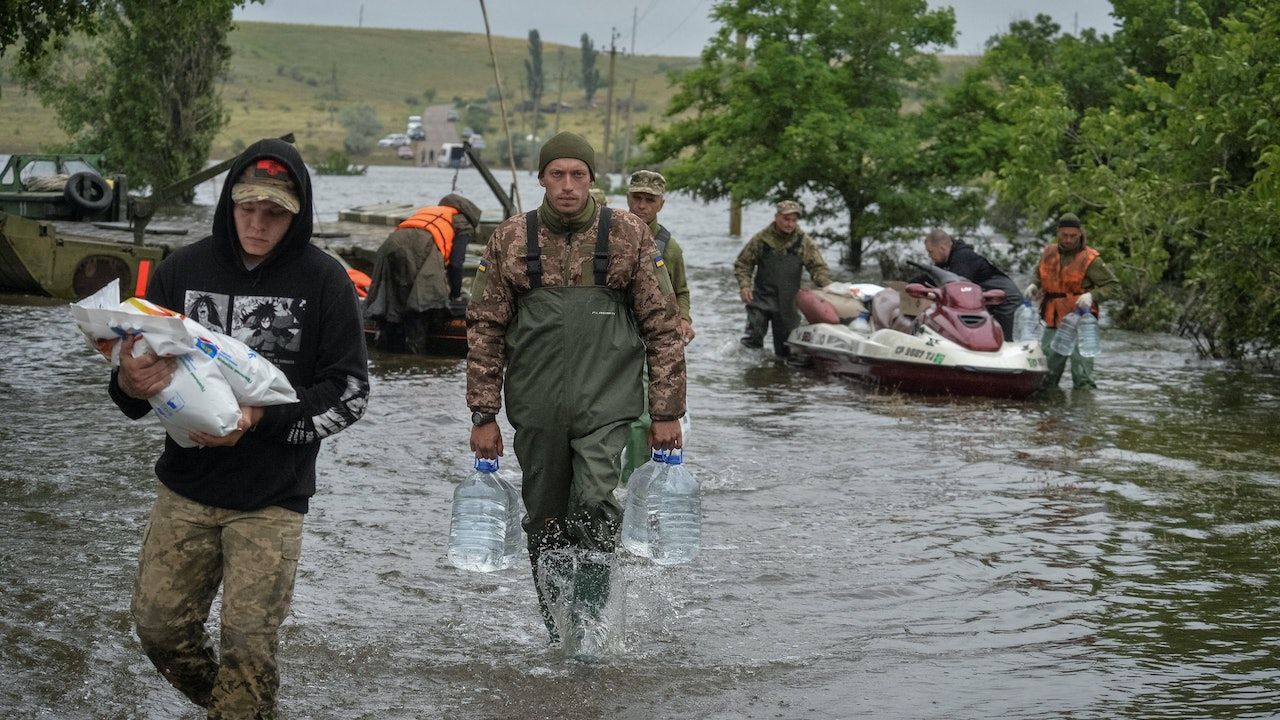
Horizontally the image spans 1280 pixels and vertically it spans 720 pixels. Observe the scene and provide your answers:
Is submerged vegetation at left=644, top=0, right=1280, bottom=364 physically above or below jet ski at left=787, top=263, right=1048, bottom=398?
above

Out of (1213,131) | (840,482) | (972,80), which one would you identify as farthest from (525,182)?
(840,482)

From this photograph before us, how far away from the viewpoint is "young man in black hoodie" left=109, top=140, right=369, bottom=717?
4.77 metres

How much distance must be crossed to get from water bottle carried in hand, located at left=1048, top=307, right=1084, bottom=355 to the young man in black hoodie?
452 inches

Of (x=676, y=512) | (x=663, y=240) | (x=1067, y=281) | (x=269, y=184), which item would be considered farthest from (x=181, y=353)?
(x=1067, y=281)

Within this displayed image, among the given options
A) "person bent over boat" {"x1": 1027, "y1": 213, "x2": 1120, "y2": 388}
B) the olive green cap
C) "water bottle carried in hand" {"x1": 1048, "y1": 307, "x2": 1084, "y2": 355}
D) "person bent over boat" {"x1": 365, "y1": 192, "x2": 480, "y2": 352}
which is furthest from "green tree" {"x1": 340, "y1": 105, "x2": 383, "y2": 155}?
the olive green cap

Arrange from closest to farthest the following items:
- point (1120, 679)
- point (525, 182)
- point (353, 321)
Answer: point (353, 321) → point (1120, 679) → point (525, 182)

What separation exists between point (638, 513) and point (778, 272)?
11.0 metres

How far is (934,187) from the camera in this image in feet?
114

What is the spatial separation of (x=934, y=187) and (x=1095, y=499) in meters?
25.0

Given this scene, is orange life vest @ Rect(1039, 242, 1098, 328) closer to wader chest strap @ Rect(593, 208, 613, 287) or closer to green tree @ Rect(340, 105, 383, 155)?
wader chest strap @ Rect(593, 208, 613, 287)

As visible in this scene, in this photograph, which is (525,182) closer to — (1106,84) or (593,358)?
(1106,84)

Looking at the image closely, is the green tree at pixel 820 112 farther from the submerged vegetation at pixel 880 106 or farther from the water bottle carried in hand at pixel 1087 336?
the water bottle carried in hand at pixel 1087 336

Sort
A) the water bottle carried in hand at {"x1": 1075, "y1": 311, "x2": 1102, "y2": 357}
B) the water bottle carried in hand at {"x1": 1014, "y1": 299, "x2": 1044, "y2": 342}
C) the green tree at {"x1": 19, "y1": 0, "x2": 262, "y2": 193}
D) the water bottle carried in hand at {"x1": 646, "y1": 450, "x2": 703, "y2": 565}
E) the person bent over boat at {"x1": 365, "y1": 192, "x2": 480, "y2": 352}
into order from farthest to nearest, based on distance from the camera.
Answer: the green tree at {"x1": 19, "y1": 0, "x2": 262, "y2": 193} → the water bottle carried in hand at {"x1": 1014, "y1": 299, "x2": 1044, "y2": 342} → the person bent over boat at {"x1": 365, "y1": 192, "x2": 480, "y2": 352} → the water bottle carried in hand at {"x1": 1075, "y1": 311, "x2": 1102, "y2": 357} → the water bottle carried in hand at {"x1": 646, "y1": 450, "x2": 703, "y2": 565}

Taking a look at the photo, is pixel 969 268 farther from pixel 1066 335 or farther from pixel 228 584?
pixel 228 584
